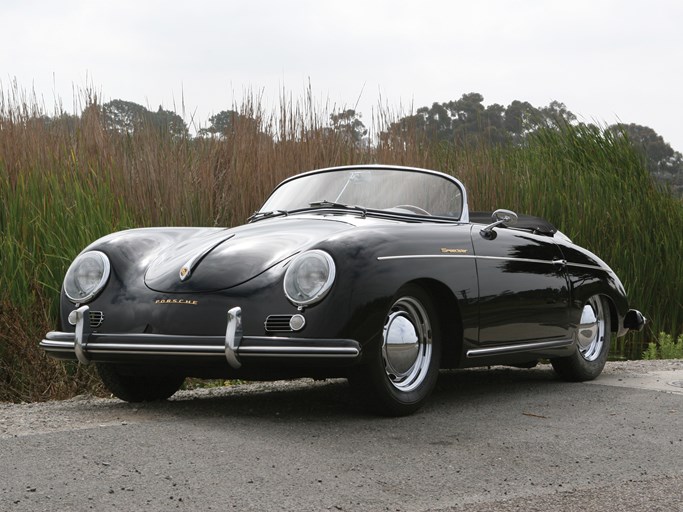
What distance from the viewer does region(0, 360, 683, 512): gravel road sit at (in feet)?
11.9

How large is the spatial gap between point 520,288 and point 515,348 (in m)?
0.37

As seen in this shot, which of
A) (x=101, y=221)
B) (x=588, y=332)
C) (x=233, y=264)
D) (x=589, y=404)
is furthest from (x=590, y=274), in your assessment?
(x=101, y=221)

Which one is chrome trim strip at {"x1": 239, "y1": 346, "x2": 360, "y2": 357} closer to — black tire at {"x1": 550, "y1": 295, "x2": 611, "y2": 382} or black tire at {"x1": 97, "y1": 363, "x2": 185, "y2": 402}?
black tire at {"x1": 97, "y1": 363, "x2": 185, "y2": 402}

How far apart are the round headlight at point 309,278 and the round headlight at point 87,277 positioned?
111 cm

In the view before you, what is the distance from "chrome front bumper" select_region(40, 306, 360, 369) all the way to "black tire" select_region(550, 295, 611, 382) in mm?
2625

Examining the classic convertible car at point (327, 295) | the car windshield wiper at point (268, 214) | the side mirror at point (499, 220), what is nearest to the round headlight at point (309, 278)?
the classic convertible car at point (327, 295)

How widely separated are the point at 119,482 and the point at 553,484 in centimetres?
169

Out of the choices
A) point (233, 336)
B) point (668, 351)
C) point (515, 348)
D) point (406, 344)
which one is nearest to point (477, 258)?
point (515, 348)

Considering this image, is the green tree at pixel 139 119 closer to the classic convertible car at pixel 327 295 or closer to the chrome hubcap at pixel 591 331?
the classic convertible car at pixel 327 295

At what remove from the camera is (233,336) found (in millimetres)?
4727

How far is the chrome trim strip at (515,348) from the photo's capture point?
5.59 m

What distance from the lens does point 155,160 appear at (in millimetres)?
9938

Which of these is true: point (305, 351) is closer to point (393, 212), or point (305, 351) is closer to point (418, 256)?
point (418, 256)

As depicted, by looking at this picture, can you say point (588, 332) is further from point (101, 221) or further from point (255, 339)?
point (101, 221)
